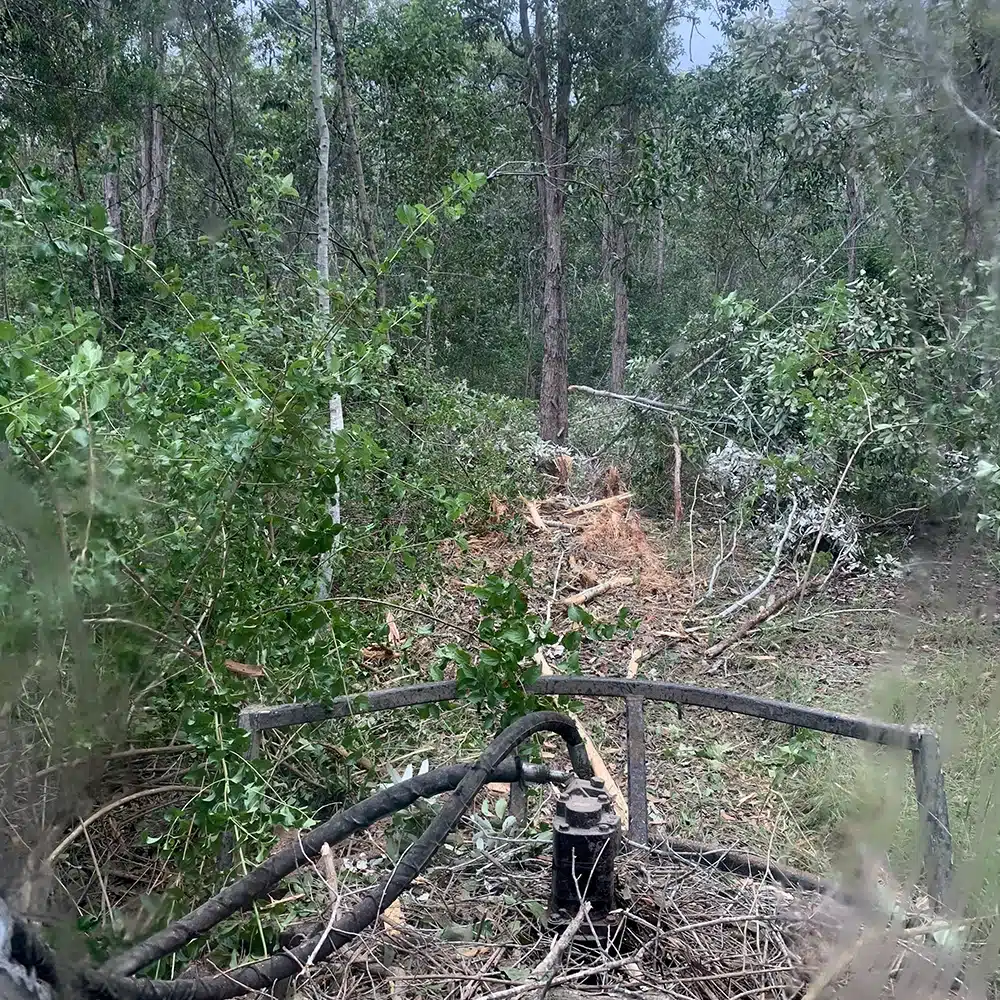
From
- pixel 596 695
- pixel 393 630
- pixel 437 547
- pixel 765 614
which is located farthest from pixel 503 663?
pixel 765 614

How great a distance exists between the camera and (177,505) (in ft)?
5.99

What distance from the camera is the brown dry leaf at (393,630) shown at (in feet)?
12.2

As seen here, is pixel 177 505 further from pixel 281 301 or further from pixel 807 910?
pixel 281 301

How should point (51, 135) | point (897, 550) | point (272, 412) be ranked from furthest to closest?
point (51, 135), point (897, 550), point (272, 412)

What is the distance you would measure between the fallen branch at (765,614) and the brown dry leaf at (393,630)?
1.54 m

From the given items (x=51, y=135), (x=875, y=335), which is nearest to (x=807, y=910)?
(x=875, y=335)

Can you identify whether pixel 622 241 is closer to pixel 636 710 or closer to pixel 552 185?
pixel 552 185

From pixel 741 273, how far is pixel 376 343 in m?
10.6

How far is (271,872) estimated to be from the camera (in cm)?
91

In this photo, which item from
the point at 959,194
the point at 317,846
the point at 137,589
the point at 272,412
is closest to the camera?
the point at 317,846

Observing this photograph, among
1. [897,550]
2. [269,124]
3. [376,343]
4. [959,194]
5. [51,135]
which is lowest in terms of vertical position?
[897,550]

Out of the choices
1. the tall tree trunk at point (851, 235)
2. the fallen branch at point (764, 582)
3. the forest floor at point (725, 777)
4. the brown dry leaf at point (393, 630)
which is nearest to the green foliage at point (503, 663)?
the forest floor at point (725, 777)

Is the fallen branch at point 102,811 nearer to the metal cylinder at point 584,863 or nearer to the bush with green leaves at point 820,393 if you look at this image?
the metal cylinder at point 584,863

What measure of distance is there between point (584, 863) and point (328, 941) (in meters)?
0.29
